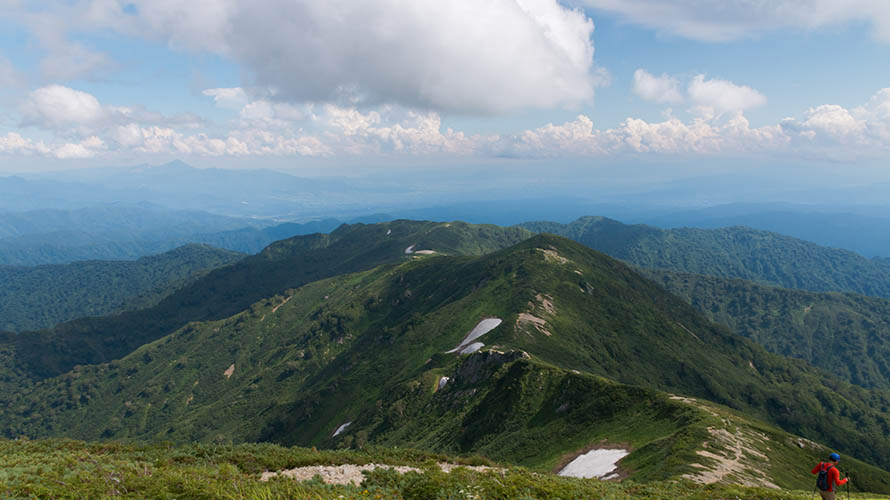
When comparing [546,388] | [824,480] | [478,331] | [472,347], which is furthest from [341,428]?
[824,480]

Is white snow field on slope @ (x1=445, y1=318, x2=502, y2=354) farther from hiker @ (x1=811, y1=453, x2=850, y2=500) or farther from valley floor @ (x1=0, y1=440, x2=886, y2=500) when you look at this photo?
hiker @ (x1=811, y1=453, x2=850, y2=500)

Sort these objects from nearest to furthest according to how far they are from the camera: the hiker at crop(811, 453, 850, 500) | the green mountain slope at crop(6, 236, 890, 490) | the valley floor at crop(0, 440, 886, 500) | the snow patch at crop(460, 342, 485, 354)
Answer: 1. the valley floor at crop(0, 440, 886, 500)
2. the hiker at crop(811, 453, 850, 500)
3. the green mountain slope at crop(6, 236, 890, 490)
4. the snow patch at crop(460, 342, 485, 354)

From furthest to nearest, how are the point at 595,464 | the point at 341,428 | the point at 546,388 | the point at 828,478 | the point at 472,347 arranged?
the point at 341,428 → the point at 472,347 → the point at 546,388 → the point at 595,464 → the point at 828,478

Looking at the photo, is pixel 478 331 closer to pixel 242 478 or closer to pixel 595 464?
pixel 595 464

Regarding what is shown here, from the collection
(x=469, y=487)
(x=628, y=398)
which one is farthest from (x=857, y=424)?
(x=469, y=487)

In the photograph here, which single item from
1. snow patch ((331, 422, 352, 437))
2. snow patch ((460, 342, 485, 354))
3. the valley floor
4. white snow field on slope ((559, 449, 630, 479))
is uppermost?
the valley floor

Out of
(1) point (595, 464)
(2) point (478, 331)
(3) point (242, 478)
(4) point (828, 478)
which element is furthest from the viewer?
(2) point (478, 331)

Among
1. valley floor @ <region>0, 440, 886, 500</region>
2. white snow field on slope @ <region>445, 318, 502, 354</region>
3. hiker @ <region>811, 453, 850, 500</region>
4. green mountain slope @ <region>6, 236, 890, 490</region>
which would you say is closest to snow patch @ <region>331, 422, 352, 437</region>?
green mountain slope @ <region>6, 236, 890, 490</region>
